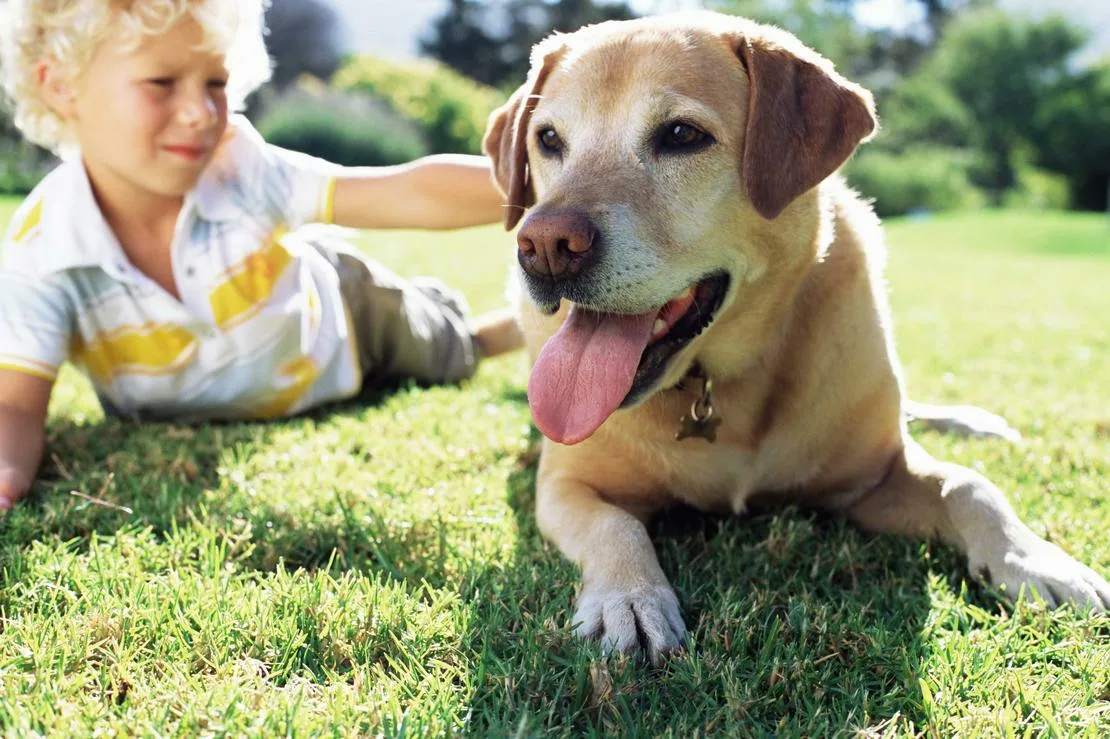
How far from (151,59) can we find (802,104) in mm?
2216

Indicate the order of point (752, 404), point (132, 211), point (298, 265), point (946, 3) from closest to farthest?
1. point (752, 404)
2. point (132, 211)
3. point (298, 265)
4. point (946, 3)

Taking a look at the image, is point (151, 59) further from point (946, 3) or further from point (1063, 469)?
point (946, 3)

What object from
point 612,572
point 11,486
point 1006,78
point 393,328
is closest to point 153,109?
point 11,486

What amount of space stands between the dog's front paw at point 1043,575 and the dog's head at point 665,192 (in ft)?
2.98

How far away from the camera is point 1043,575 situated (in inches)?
90.4

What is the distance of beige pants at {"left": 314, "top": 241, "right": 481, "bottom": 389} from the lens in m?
4.49

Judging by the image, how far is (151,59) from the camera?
133 inches

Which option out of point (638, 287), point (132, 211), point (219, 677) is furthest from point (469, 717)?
point (132, 211)

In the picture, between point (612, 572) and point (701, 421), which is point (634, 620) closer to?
point (612, 572)

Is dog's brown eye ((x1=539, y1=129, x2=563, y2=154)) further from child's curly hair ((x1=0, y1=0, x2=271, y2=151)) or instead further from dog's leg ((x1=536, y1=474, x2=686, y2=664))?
child's curly hair ((x1=0, y1=0, x2=271, y2=151))

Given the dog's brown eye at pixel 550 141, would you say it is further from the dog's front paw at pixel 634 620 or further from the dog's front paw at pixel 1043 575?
the dog's front paw at pixel 1043 575

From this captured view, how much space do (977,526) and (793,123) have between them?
3.71 ft

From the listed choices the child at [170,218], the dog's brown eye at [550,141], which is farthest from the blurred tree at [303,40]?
the dog's brown eye at [550,141]

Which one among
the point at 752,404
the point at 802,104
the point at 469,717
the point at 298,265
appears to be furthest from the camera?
the point at 298,265
